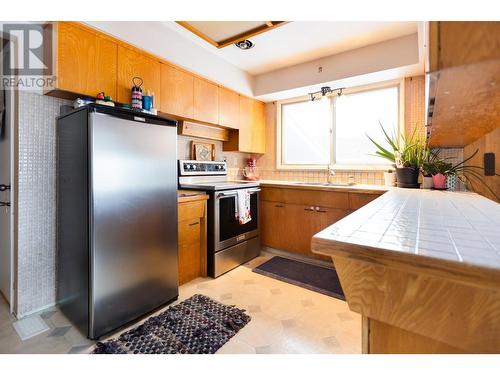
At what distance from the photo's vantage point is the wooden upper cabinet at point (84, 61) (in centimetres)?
163

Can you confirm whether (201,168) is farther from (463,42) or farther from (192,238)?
(463,42)

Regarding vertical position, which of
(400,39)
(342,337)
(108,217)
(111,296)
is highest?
(400,39)

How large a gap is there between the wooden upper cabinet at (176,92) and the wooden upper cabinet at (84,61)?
0.46 meters

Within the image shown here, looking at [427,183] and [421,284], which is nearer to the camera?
[421,284]

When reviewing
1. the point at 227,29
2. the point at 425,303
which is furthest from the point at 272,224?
the point at 425,303

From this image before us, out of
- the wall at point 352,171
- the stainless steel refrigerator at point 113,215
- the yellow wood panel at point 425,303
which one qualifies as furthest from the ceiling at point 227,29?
the yellow wood panel at point 425,303

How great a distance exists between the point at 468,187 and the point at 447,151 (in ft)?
1.88

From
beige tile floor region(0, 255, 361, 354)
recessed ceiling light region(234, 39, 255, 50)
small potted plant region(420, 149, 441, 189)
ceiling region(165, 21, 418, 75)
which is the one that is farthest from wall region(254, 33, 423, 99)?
beige tile floor region(0, 255, 361, 354)

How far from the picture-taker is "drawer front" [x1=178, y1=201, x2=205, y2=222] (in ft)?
6.95

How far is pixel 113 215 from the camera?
152 cm

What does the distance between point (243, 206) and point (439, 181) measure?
1.75 metres
